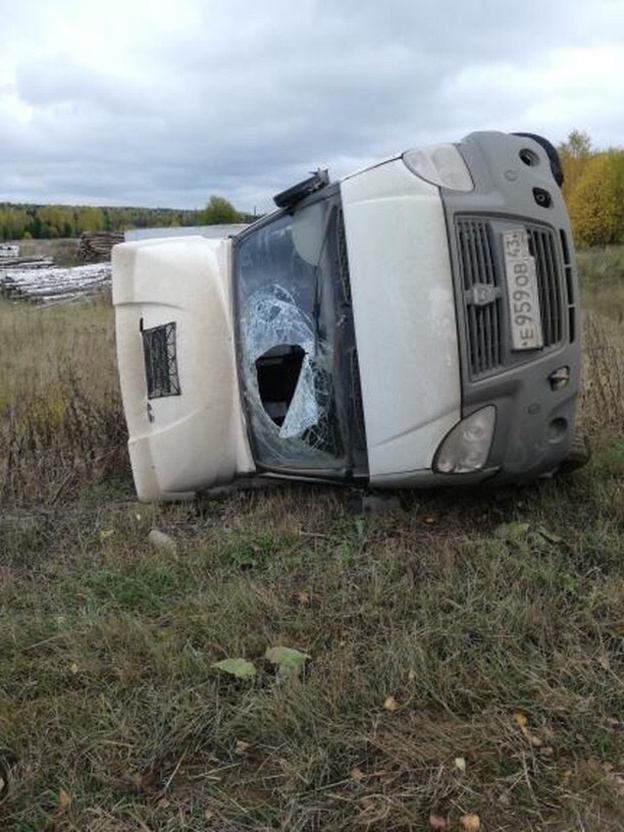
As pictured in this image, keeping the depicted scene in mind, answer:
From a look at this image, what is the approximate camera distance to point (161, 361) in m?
4.12

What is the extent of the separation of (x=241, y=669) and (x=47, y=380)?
5.36 meters

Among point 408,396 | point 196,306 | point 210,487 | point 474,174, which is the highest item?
point 474,174

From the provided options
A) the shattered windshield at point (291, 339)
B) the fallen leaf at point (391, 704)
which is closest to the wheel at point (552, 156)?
the shattered windshield at point (291, 339)

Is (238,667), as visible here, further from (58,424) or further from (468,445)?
(58,424)

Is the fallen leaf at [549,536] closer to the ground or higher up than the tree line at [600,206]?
closer to the ground

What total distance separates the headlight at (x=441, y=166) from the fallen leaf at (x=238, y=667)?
2025mm

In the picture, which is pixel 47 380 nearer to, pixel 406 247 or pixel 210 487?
pixel 210 487

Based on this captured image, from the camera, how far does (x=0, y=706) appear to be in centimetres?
243

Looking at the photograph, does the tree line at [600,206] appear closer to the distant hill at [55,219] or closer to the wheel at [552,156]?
the distant hill at [55,219]

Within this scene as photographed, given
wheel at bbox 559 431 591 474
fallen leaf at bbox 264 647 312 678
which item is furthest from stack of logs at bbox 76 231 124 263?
fallen leaf at bbox 264 647 312 678

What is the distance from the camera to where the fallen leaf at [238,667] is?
8.28 feet

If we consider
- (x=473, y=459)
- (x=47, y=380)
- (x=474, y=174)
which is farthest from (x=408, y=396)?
(x=47, y=380)

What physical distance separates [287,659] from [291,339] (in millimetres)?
1621

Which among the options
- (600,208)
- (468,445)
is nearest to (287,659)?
(468,445)
